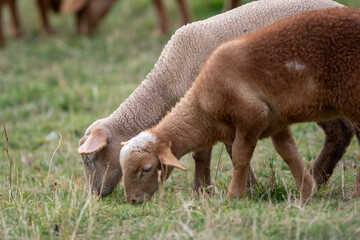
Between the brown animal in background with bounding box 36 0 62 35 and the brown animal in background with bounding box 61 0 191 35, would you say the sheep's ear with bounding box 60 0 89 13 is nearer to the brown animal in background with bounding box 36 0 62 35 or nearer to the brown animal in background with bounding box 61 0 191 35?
the brown animal in background with bounding box 61 0 191 35

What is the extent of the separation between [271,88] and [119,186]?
206cm

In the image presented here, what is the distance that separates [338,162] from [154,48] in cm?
655

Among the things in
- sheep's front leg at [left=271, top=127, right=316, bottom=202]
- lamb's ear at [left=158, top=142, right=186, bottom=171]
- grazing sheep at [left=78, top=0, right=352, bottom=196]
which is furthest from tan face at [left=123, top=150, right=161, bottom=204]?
sheep's front leg at [left=271, top=127, right=316, bottom=202]

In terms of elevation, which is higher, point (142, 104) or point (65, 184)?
point (142, 104)

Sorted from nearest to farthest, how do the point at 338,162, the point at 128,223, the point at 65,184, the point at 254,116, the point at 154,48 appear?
the point at 128,223 < the point at 254,116 < the point at 65,184 < the point at 338,162 < the point at 154,48

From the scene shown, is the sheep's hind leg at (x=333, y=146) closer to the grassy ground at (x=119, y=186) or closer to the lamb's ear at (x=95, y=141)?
the grassy ground at (x=119, y=186)

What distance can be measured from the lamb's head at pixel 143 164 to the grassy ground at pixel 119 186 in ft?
0.58

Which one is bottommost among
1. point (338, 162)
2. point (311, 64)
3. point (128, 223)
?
point (338, 162)

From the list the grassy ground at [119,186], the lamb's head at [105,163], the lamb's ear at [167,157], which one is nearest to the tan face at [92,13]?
the grassy ground at [119,186]

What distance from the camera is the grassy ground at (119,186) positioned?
4.16 m

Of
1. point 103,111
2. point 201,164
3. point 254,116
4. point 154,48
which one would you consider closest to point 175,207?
point 254,116

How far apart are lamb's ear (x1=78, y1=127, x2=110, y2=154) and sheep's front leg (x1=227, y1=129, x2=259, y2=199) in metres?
1.28

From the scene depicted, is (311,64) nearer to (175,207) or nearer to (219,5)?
(175,207)

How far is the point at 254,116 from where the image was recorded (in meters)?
4.62
